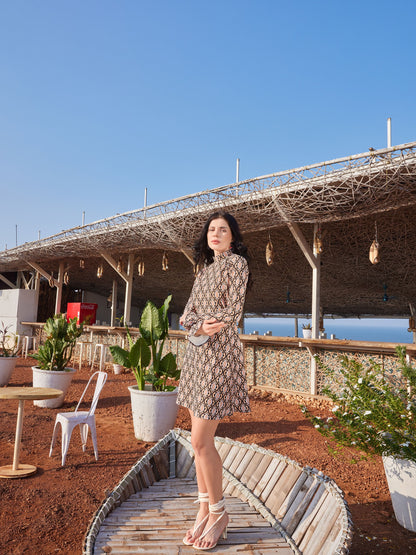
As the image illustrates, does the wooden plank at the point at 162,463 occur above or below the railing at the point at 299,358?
below

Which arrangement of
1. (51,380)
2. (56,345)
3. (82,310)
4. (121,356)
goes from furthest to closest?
(82,310) < (56,345) < (51,380) < (121,356)

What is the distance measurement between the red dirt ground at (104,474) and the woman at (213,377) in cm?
92

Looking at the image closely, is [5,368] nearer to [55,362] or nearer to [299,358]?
[55,362]

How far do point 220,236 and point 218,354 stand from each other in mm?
628

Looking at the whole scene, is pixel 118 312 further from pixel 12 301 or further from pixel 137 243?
pixel 137 243

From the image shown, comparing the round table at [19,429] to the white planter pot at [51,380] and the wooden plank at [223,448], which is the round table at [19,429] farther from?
the white planter pot at [51,380]

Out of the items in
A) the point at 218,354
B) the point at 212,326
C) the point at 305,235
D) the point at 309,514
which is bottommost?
the point at 309,514

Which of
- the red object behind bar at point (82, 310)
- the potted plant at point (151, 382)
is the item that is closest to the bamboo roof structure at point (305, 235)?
the red object behind bar at point (82, 310)

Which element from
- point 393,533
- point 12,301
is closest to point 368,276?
point 393,533

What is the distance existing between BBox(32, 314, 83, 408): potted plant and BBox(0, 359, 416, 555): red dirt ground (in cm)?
35

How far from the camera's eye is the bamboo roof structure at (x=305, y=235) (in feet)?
18.5

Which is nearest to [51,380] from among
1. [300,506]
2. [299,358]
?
[299,358]

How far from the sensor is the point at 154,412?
466 cm

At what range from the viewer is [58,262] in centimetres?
1439
